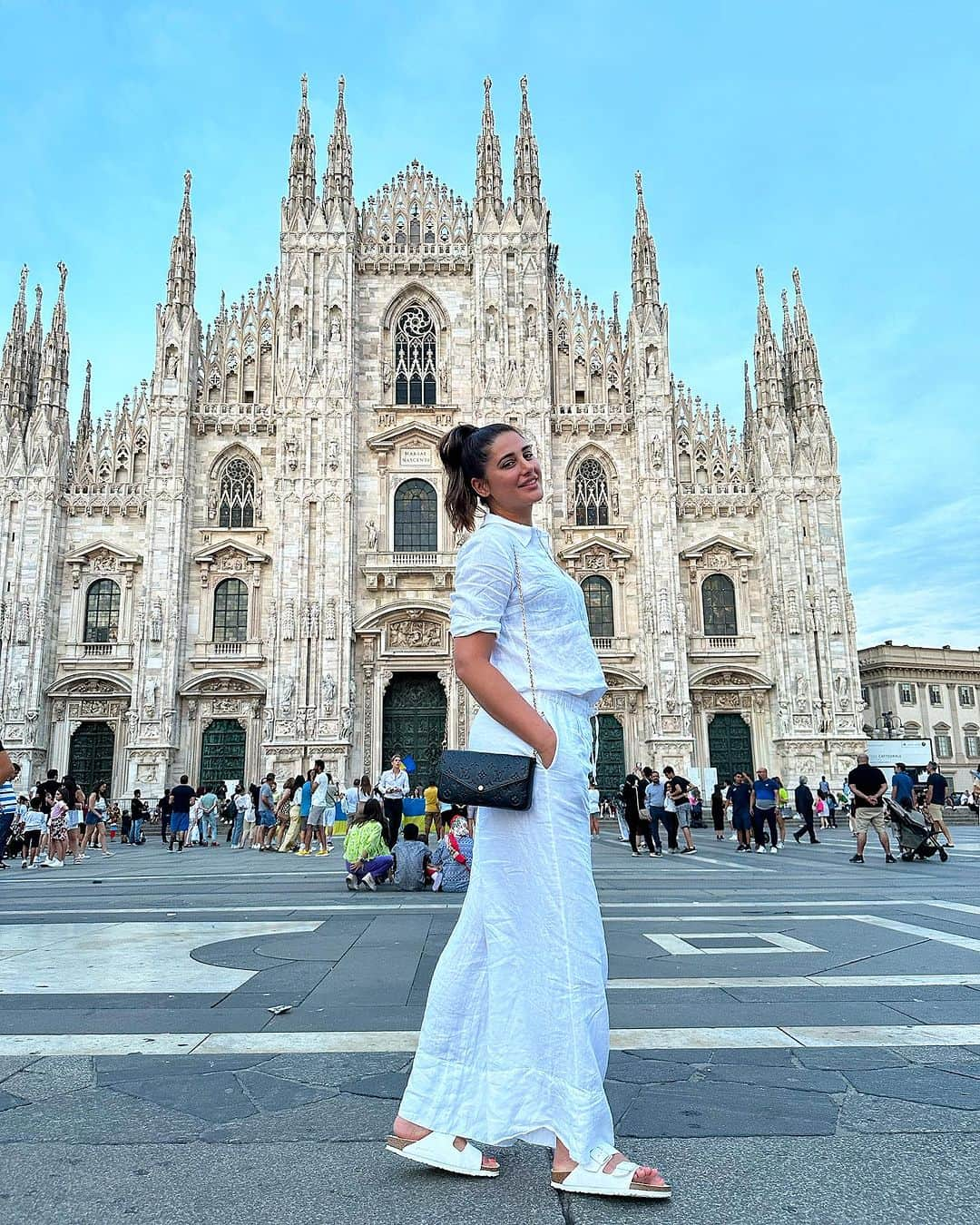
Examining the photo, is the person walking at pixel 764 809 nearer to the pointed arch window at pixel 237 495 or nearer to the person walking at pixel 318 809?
the person walking at pixel 318 809

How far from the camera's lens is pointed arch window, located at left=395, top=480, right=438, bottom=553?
28391 millimetres

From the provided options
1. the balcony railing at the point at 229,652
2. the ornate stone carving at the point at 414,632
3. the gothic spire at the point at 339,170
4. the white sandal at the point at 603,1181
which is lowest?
the white sandal at the point at 603,1181

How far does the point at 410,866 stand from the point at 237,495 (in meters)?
21.1

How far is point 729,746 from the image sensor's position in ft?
91.2

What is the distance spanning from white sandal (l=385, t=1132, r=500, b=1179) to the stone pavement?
34mm

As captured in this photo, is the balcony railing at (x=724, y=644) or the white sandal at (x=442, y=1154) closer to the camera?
the white sandal at (x=442, y=1154)

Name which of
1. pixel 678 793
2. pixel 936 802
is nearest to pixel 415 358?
pixel 678 793

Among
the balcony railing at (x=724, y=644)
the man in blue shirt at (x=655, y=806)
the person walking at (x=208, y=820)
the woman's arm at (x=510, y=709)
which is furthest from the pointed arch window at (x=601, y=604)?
the woman's arm at (x=510, y=709)

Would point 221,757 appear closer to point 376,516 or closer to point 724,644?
point 376,516

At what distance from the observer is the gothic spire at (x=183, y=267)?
2838 cm

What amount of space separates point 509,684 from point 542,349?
27.5m

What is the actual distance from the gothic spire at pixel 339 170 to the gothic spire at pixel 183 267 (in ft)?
14.6

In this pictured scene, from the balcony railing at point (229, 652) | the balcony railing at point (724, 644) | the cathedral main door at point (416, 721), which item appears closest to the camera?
the balcony railing at point (229, 652)

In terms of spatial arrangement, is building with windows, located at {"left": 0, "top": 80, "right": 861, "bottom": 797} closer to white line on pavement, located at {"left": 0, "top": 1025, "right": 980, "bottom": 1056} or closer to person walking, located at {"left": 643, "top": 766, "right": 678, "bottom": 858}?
person walking, located at {"left": 643, "top": 766, "right": 678, "bottom": 858}
